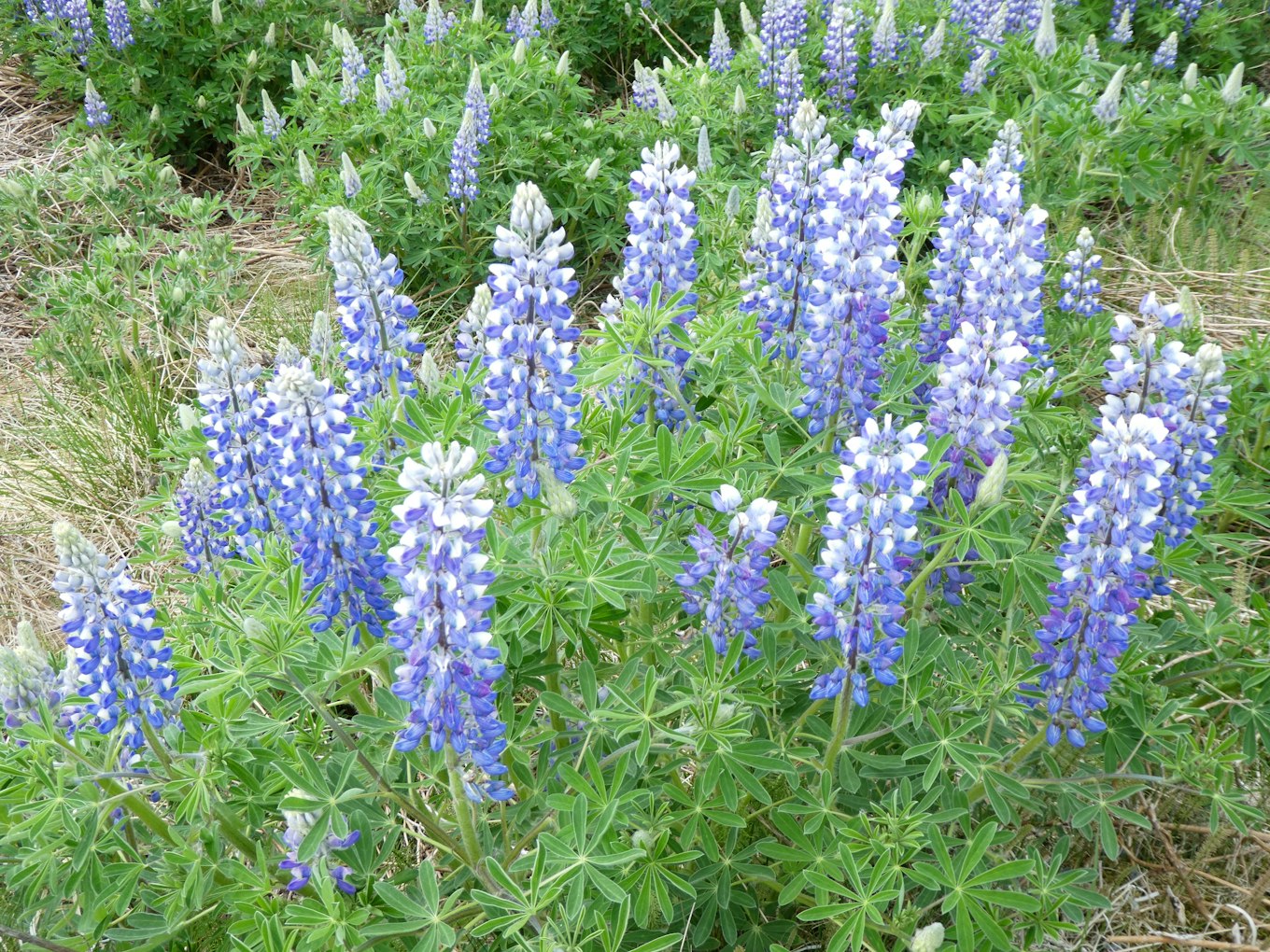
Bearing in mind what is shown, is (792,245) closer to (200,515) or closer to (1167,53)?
(200,515)

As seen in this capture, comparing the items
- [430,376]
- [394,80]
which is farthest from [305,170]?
[430,376]

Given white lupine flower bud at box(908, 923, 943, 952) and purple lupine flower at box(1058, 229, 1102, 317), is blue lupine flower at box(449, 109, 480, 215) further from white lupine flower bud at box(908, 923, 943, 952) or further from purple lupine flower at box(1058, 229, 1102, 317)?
white lupine flower bud at box(908, 923, 943, 952)

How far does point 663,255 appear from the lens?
2936mm

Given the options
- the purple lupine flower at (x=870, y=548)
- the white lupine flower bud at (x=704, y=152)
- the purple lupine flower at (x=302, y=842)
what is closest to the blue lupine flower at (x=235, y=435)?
the purple lupine flower at (x=302, y=842)

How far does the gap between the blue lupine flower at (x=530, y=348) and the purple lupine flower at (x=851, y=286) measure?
597mm

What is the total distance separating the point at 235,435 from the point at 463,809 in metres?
1.15

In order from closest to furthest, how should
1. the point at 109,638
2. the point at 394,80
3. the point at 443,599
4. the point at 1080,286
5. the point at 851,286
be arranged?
the point at 443,599 → the point at 109,638 → the point at 851,286 → the point at 1080,286 → the point at 394,80

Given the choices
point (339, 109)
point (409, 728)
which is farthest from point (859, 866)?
point (339, 109)

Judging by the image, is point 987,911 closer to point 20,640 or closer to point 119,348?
point 20,640

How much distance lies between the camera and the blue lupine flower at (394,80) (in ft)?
18.5

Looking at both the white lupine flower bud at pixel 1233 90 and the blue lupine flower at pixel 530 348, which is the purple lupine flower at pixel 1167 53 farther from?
the blue lupine flower at pixel 530 348

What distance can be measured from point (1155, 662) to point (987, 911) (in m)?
0.87

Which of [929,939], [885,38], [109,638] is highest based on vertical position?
[885,38]

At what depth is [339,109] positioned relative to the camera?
5855mm
